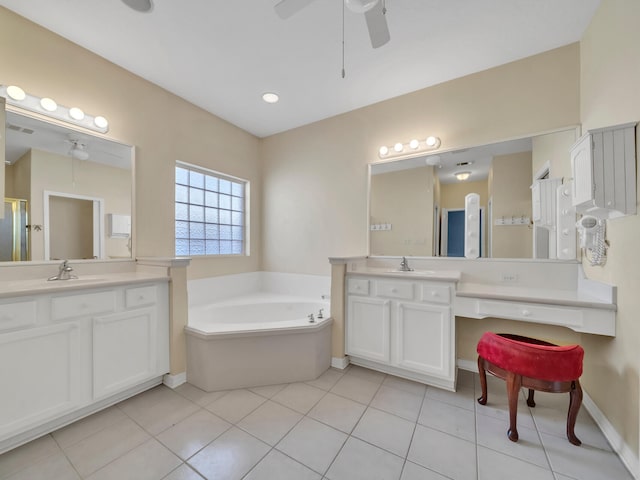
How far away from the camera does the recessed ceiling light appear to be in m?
2.62

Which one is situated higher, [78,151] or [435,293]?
[78,151]

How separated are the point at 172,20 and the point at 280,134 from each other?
69.7 inches

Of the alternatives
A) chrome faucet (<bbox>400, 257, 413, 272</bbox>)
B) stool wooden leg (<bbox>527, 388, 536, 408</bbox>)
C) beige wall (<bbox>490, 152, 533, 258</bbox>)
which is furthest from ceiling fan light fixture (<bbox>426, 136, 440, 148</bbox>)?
stool wooden leg (<bbox>527, 388, 536, 408</bbox>)

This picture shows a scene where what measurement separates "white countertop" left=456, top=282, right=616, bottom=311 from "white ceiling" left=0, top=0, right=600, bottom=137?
6.14 ft

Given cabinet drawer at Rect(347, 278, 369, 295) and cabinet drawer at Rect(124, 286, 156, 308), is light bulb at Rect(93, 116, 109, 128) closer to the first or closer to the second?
cabinet drawer at Rect(124, 286, 156, 308)

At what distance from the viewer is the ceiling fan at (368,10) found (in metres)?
1.27

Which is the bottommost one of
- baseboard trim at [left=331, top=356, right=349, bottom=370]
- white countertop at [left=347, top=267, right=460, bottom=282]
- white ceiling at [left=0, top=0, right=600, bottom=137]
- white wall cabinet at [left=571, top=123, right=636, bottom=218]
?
baseboard trim at [left=331, top=356, right=349, bottom=370]

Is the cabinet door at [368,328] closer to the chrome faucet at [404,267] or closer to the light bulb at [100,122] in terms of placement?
the chrome faucet at [404,267]

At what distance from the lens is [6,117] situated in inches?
67.2

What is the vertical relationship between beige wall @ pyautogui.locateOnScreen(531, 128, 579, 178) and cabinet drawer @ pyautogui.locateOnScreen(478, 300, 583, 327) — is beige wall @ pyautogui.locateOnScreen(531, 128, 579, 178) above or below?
above

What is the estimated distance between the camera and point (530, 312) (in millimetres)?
1674

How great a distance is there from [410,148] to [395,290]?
1.43 meters

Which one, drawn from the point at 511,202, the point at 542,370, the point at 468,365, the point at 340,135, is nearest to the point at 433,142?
the point at 511,202

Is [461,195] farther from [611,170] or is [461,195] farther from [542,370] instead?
[542,370]
